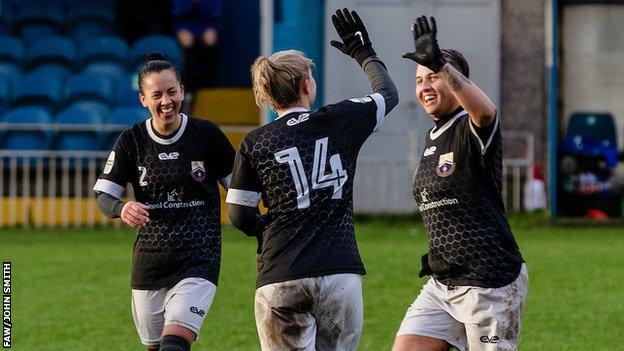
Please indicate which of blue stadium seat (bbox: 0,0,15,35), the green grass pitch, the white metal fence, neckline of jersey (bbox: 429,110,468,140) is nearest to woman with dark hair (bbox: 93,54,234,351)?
neckline of jersey (bbox: 429,110,468,140)

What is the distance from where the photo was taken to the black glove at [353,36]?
7.27 m

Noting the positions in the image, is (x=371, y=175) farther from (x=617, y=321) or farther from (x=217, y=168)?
(x=217, y=168)

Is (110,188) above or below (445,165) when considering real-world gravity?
below

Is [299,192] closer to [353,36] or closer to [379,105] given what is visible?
[379,105]

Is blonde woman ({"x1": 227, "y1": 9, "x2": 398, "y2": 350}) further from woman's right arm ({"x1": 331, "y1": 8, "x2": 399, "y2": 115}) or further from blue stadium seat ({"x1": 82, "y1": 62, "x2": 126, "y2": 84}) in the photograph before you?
blue stadium seat ({"x1": 82, "y1": 62, "x2": 126, "y2": 84})

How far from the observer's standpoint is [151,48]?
2416cm

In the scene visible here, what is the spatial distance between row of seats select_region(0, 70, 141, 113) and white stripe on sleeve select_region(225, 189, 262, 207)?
16.6 meters

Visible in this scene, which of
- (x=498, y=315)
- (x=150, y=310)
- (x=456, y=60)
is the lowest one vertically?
(x=150, y=310)

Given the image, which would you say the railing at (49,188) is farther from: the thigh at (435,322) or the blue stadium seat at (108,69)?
the thigh at (435,322)

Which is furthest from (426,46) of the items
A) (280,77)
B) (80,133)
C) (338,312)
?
(80,133)

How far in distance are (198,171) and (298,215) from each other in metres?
1.63

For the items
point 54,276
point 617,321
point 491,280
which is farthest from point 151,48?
point 491,280

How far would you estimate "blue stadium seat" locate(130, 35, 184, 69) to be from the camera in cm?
→ 2383

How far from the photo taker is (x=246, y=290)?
1395cm
